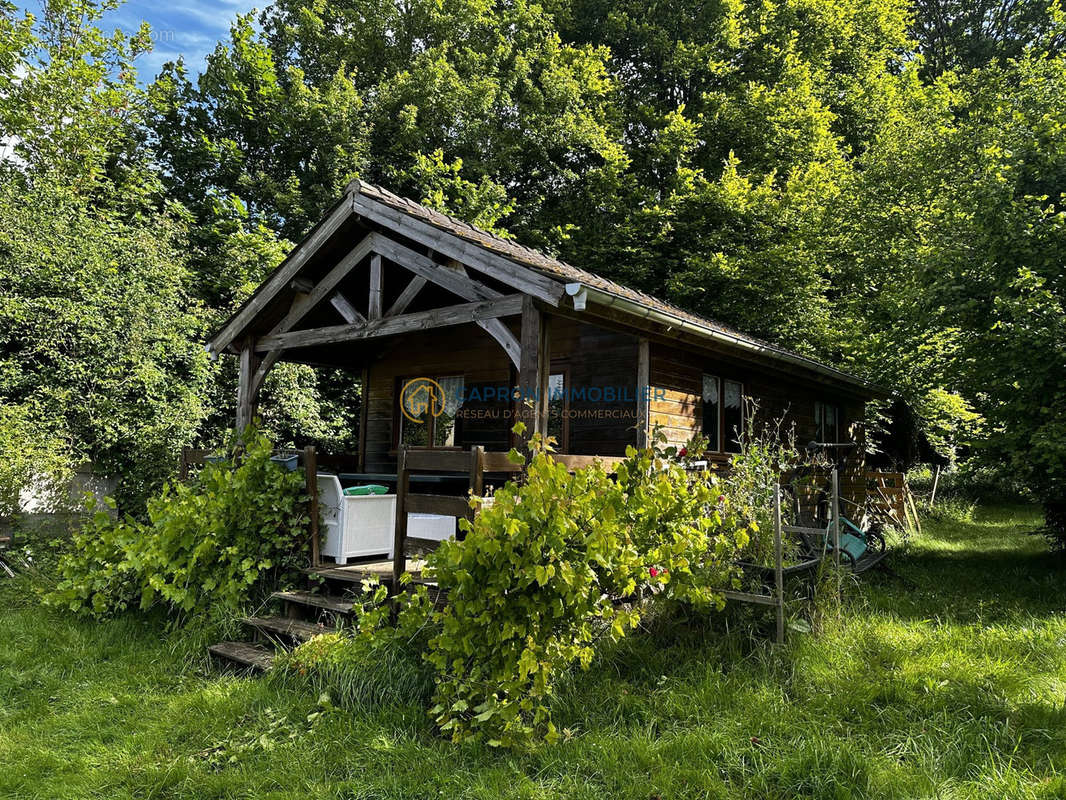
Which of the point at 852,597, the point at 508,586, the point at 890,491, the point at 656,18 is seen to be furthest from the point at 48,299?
the point at 656,18

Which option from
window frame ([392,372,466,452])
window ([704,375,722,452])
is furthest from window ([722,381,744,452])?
window frame ([392,372,466,452])

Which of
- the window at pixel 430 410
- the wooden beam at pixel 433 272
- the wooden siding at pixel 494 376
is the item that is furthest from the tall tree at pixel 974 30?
the wooden beam at pixel 433 272

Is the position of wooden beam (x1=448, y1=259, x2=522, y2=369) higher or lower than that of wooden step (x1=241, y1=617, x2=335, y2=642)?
higher

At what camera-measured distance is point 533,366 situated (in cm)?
528

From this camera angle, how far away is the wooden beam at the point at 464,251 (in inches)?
203

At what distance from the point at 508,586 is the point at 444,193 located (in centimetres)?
1464

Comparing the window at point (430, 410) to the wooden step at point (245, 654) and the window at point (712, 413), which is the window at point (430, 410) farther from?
the wooden step at point (245, 654)

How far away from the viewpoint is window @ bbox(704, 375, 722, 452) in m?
8.79

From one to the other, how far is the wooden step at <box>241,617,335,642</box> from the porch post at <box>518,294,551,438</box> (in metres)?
2.21

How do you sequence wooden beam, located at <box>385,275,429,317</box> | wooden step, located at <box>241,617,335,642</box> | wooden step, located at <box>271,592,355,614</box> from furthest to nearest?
wooden beam, located at <box>385,275,429,317</box>
wooden step, located at <box>271,592,355,614</box>
wooden step, located at <box>241,617,335,642</box>

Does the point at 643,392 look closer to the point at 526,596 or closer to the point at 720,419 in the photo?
the point at 720,419

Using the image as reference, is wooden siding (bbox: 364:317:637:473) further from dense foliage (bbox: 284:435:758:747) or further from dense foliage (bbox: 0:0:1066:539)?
dense foliage (bbox: 284:435:758:747)

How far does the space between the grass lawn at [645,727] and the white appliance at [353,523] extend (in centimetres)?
138

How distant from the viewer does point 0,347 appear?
9.11 meters
